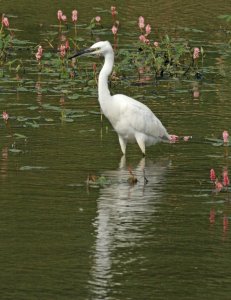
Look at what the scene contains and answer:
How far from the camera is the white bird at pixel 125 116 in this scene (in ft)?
52.1

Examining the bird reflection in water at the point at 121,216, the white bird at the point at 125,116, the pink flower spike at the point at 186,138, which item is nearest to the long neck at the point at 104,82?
the white bird at the point at 125,116

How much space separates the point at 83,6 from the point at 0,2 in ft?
6.27

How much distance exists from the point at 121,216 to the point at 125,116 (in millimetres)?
3646

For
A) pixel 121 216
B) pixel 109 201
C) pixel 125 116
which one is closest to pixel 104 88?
pixel 125 116

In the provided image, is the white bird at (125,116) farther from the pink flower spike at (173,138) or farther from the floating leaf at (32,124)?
the floating leaf at (32,124)

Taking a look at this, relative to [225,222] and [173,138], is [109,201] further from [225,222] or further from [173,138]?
[173,138]

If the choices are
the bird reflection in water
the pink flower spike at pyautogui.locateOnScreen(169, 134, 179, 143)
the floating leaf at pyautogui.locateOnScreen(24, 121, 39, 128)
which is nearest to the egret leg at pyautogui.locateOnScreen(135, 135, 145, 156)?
the pink flower spike at pyautogui.locateOnScreen(169, 134, 179, 143)

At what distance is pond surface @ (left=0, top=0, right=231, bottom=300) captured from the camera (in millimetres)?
10297

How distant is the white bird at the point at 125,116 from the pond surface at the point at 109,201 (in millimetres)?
249

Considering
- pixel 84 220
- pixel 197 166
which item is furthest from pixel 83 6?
pixel 84 220

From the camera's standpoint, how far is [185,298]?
9812 mm

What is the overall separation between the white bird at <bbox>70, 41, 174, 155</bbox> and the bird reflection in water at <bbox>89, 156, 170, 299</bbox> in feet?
1.93

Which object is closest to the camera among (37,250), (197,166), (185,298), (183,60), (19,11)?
(185,298)

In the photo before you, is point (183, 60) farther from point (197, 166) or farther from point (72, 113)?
point (197, 166)
